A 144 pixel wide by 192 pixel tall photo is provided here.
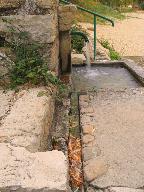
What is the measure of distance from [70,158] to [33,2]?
1830mm

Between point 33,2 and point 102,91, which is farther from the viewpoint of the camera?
point 102,91

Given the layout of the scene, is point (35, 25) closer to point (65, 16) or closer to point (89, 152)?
point (65, 16)

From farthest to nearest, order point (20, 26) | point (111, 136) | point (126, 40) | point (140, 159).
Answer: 1. point (126, 40)
2. point (20, 26)
3. point (111, 136)
4. point (140, 159)

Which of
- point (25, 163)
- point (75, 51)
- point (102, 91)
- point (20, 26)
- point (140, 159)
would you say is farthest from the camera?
point (75, 51)

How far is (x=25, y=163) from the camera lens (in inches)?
102

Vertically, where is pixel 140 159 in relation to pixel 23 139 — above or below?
below

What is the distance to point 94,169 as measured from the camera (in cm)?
337

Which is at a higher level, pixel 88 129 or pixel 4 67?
pixel 4 67

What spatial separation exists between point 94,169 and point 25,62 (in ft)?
5.15

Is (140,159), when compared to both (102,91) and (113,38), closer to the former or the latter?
(102,91)

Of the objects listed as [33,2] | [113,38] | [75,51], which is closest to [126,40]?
[113,38]

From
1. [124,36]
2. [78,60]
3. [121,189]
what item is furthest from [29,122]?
[124,36]

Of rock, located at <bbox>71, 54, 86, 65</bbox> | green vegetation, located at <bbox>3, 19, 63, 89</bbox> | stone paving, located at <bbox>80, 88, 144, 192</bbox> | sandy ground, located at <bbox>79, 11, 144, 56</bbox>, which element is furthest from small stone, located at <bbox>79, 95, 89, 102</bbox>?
sandy ground, located at <bbox>79, 11, 144, 56</bbox>

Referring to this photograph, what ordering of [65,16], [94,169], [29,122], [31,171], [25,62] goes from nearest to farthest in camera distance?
1. [31,171]
2. [29,122]
3. [94,169]
4. [25,62]
5. [65,16]
